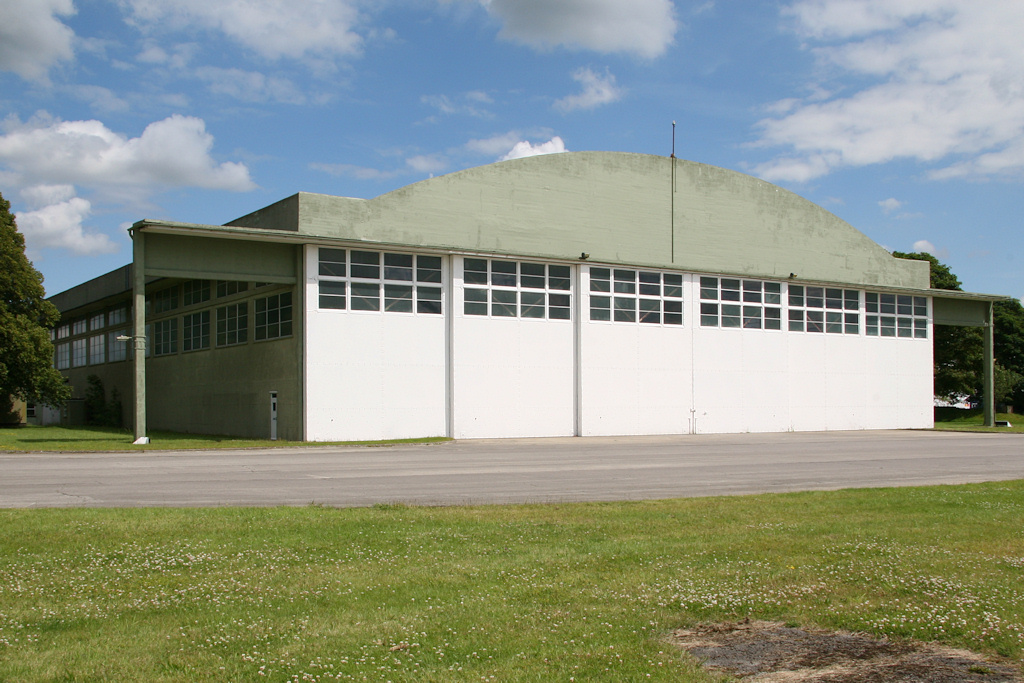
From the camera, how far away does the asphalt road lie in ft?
46.9

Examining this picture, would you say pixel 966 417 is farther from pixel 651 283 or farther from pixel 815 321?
pixel 651 283

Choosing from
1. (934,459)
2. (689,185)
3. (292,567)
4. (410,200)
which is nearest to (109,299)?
(410,200)

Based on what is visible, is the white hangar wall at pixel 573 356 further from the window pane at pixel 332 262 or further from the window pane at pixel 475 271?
the window pane at pixel 332 262

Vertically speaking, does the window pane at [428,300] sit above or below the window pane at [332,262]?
below

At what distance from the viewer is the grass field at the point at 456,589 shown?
5.39 m

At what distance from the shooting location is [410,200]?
35875 mm

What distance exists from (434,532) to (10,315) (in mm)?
41761

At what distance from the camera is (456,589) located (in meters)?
7.12

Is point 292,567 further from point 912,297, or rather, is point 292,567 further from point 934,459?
point 912,297

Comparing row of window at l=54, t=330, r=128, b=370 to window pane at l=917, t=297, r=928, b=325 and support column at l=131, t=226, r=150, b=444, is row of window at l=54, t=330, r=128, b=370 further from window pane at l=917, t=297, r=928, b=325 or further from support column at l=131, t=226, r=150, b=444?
window pane at l=917, t=297, r=928, b=325

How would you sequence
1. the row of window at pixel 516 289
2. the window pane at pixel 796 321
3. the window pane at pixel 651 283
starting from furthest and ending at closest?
the window pane at pixel 796 321 < the window pane at pixel 651 283 < the row of window at pixel 516 289

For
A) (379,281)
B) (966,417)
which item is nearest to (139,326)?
(379,281)

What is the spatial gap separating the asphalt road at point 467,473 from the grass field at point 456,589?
10.2 feet

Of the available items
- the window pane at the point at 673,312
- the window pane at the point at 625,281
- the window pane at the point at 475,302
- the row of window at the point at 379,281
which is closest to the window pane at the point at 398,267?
the row of window at the point at 379,281
